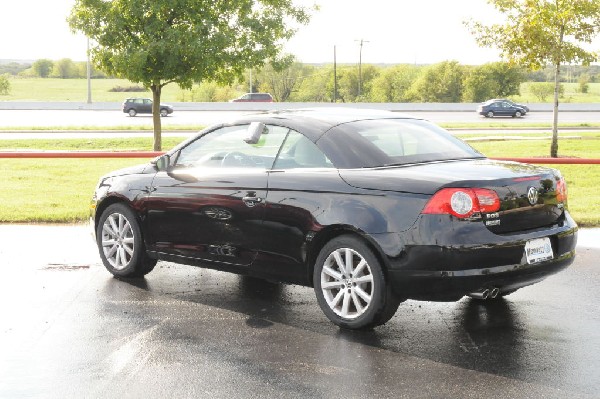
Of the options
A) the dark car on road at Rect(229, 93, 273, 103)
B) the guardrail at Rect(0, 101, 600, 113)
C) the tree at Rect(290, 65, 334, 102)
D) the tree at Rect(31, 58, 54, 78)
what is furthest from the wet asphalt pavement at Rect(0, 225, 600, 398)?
the tree at Rect(31, 58, 54, 78)

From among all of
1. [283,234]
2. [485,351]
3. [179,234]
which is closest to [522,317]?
[485,351]

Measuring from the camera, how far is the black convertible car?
19.2 ft

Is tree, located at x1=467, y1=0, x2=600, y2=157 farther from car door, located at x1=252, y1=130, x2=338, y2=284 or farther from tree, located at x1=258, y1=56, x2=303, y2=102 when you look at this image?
tree, located at x1=258, y1=56, x2=303, y2=102

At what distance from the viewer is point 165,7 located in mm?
26406

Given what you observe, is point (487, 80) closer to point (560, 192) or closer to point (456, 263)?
point (560, 192)

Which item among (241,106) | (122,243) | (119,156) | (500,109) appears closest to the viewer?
(122,243)

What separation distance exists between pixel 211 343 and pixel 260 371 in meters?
0.76

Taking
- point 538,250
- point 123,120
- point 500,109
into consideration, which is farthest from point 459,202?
point 500,109

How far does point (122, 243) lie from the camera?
817 cm

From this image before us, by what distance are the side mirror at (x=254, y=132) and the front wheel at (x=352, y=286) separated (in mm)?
1197

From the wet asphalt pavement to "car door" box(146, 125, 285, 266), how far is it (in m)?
0.45

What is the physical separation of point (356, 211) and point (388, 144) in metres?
0.84

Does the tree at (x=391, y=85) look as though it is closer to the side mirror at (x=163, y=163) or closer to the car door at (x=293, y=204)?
the side mirror at (x=163, y=163)

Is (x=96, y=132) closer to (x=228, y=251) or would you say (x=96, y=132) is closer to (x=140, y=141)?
(x=140, y=141)
